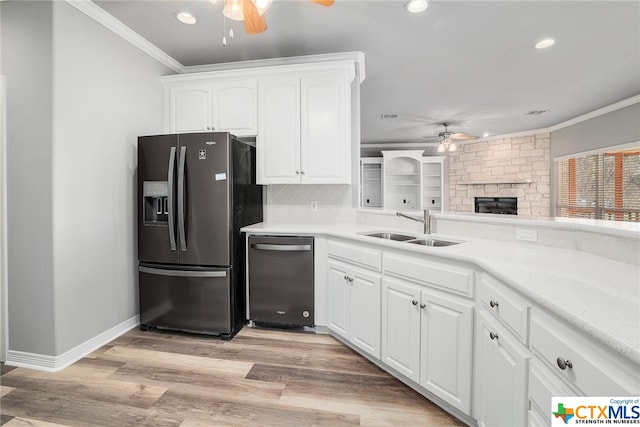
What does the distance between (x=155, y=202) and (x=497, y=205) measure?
278 inches

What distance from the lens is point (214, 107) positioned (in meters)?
2.99

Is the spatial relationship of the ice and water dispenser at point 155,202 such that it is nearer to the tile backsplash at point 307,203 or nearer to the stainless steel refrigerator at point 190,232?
the stainless steel refrigerator at point 190,232

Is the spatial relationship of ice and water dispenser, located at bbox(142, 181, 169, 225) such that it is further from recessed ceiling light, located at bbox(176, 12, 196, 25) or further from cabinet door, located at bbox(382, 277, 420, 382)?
cabinet door, located at bbox(382, 277, 420, 382)

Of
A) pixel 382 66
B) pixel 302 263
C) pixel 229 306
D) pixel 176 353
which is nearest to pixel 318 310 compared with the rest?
pixel 302 263

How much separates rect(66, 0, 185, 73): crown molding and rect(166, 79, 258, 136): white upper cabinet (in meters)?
0.25

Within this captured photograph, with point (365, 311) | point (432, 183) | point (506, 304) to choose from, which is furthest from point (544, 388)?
point (432, 183)

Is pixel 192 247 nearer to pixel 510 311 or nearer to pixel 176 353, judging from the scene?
pixel 176 353

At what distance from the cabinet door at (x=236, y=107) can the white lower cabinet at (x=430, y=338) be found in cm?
203

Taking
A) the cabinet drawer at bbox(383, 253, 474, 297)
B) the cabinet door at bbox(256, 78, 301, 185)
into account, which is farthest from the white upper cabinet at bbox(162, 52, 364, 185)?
the cabinet drawer at bbox(383, 253, 474, 297)

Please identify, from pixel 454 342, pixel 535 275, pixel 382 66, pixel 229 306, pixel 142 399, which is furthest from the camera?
pixel 382 66

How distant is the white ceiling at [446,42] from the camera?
7.41 ft

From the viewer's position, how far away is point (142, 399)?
1.74 m

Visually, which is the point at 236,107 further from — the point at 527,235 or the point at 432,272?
the point at 527,235

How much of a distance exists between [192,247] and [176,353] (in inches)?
32.2
